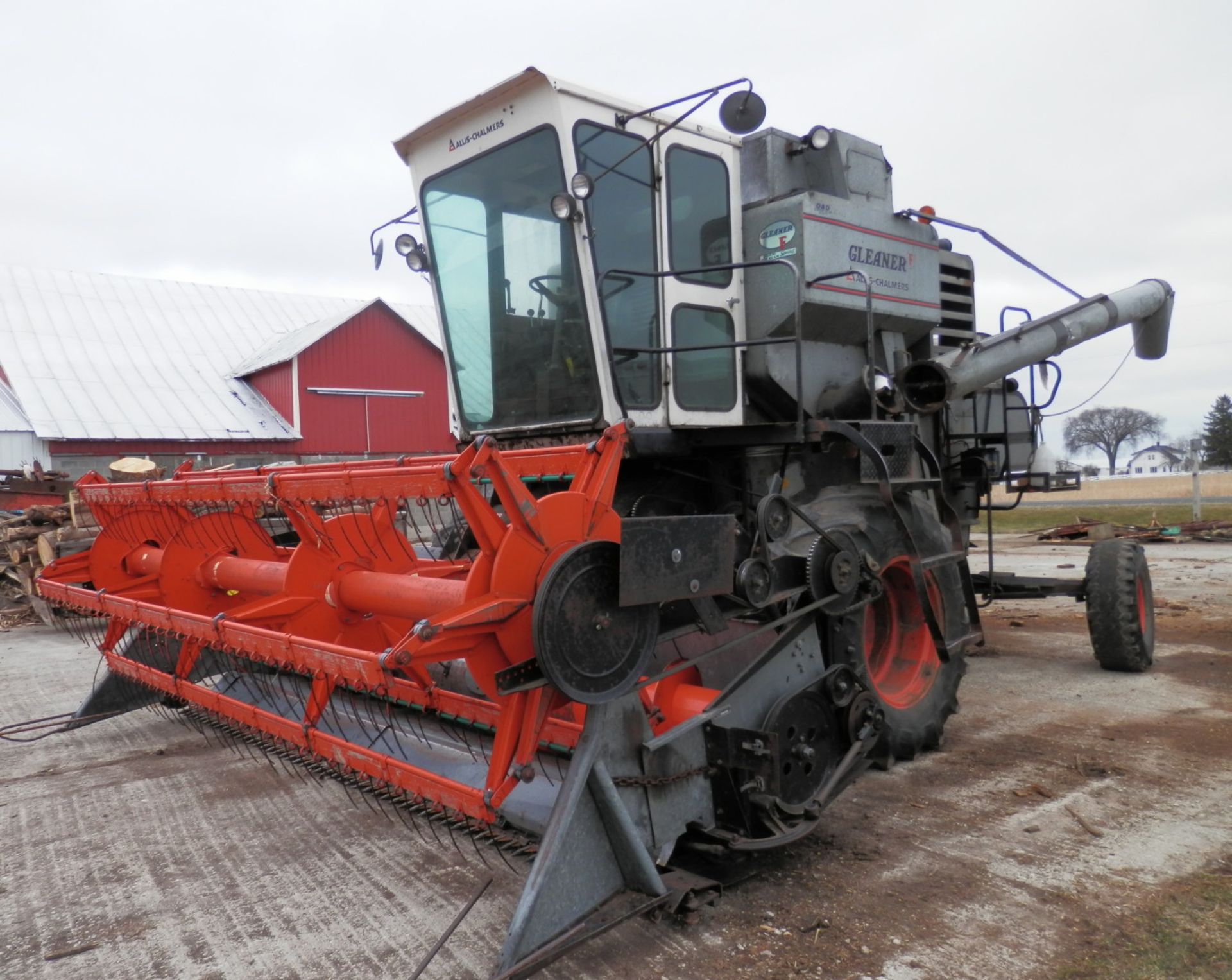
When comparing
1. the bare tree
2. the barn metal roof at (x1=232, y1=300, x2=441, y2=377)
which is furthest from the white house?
the barn metal roof at (x1=232, y1=300, x2=441, y2=377)

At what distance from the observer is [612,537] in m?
2.72

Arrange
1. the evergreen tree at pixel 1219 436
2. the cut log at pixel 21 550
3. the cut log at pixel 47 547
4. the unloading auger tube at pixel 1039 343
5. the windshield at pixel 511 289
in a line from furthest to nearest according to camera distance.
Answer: the evergreen tree at pixel 1219 436
the cut log at pixel 21 550
the cut log at pixel 47 547
the unloading auger tube at pixel 1039 343
the windshield at pixel 511 289

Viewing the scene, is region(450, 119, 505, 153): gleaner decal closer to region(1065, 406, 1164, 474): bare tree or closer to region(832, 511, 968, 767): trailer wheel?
region(832, 511, 968, 767): trailer wheel

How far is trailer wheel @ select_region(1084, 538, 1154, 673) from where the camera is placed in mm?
5977

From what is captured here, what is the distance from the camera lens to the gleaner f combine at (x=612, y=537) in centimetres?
264

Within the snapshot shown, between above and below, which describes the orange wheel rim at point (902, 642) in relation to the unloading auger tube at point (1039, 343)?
below

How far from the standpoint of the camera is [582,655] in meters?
2.58

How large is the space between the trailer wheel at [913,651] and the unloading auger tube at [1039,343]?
0.77 m

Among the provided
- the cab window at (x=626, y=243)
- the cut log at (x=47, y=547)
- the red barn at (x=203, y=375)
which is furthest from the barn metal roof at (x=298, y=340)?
the cab window at (x=626, y=243)

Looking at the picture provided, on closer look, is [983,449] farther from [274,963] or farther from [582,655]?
[274,963]

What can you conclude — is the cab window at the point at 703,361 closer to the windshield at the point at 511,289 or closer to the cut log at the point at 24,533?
the windshield at the point at 511,289

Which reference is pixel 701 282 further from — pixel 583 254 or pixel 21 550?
pixel 21 550

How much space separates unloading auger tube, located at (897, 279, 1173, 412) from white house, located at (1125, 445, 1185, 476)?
169 feet

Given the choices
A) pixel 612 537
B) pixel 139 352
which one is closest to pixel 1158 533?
pixel 612 537
